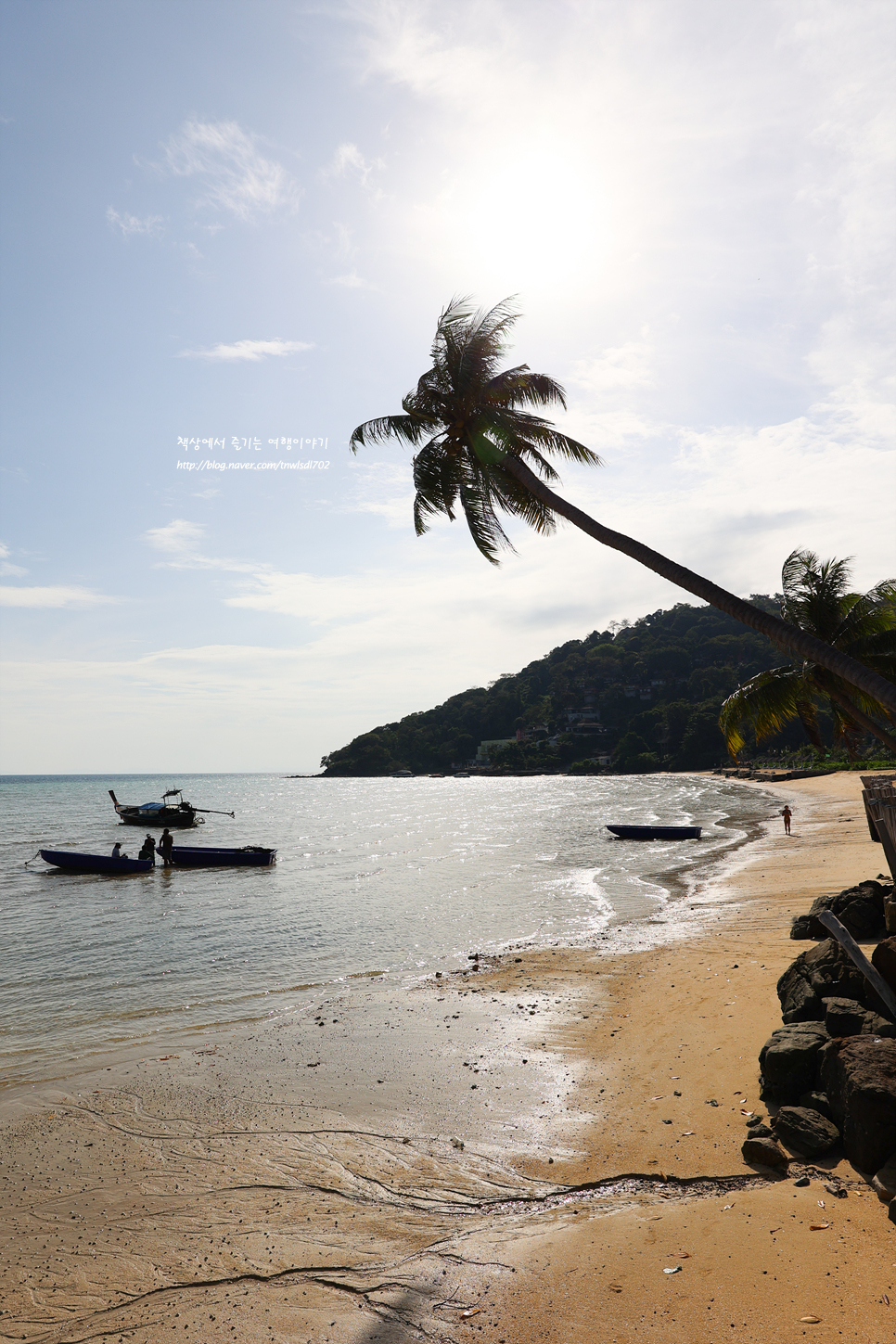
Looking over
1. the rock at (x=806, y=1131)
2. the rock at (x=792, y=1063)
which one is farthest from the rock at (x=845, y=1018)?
the rock at (x=806, y=1131)

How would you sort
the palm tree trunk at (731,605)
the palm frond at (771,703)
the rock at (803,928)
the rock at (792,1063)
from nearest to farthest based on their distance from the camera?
the rock at (792,1063) → the palm tree trunk at (731,605) → the rock at (803,928) → the palm frond at (771,703)

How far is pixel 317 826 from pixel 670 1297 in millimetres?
64888

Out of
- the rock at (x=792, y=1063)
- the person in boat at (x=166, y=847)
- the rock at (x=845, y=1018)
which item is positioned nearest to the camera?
the rock at (x=845, y=1018)

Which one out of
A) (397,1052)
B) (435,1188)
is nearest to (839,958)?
(435,1188)

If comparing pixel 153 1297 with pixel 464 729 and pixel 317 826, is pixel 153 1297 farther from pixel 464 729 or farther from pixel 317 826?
pixel 464 729

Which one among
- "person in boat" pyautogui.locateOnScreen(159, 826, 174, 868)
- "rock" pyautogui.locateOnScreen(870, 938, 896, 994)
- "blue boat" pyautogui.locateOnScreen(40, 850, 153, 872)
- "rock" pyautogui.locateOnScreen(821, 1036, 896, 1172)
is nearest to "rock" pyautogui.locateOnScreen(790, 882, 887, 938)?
"rock" pyautogui.locateOnScreen(870, 938, 896, 994)

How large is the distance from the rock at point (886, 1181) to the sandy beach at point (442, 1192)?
109mm

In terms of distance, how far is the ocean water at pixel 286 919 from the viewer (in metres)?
14.9

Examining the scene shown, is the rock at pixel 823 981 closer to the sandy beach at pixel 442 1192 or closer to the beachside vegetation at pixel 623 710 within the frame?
the sandy beach at pixel 442 1192

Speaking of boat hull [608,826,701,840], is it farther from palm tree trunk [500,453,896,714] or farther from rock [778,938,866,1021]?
rock [778,938,866,1021]

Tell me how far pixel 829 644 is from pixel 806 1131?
33.7 ft

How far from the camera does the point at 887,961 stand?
7613mm

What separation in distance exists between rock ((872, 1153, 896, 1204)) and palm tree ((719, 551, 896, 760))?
32.5 feet

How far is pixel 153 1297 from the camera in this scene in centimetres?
578
